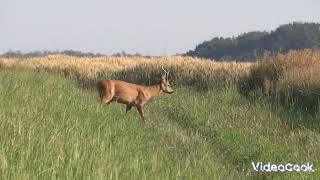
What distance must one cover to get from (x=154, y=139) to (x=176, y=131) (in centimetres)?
215

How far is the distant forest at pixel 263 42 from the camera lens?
132m

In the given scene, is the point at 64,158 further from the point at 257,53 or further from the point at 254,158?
the point at 257,53

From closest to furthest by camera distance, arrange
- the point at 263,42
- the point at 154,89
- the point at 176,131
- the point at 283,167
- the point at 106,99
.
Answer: the point at 283,167
the point at 176,131
the point at 106,99
the point at 154,89
the point at 263,42

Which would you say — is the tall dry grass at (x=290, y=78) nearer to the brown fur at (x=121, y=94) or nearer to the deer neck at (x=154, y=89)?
the deer neck at (x=154, y=89)

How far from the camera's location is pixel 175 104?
19312mm

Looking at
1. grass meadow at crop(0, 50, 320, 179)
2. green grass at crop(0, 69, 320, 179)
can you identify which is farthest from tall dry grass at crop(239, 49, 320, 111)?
green grass at crop(0, 69, 320, 179)

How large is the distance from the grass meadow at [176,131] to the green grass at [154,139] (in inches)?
0.6

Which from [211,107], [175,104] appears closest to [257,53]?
[175,104]

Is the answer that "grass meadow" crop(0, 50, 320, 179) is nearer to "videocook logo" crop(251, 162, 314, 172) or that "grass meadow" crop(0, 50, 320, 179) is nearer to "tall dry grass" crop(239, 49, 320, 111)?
"tall dry grass" crop(239, 49, 320, 111)

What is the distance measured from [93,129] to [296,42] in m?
129

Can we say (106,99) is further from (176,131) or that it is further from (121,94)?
(176,131)

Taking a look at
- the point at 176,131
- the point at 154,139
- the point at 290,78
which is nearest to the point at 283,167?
the point at 154,139

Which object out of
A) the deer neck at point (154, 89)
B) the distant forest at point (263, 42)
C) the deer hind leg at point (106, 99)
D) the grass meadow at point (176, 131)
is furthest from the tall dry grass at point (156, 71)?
the distant forest at point (263, 42)

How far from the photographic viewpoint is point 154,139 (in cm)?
1095
